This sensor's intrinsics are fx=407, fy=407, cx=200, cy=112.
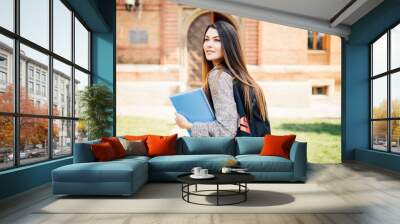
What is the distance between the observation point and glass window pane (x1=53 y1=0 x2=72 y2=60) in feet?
23.2

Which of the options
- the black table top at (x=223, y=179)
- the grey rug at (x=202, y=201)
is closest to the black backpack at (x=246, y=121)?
the grey rug at (x=202, y=201)

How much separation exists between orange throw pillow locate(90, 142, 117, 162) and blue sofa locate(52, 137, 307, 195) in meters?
0.07

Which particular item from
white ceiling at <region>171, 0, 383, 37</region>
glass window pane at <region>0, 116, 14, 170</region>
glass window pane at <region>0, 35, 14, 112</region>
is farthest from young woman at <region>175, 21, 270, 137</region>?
glass window pane at <region>0, 35, 14, 112</region>

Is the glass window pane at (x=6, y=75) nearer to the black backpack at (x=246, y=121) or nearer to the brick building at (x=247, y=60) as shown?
the black backpack at (x=246, y=121)

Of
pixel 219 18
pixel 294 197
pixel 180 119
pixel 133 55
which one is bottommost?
pixel 294 197

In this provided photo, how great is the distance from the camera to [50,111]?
266 inches

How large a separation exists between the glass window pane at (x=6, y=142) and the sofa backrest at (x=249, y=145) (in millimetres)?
3772

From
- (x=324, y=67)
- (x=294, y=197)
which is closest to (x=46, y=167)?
(x=294, y=197)

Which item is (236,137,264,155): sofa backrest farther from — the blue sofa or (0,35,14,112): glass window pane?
(0,35,14,112): glass window pane

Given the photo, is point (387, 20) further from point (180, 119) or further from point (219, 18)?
point (180, 119)

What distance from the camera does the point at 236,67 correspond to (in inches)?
380

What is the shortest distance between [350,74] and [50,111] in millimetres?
7081

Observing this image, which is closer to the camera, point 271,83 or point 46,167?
point 46,167

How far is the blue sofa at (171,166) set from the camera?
203 inches
